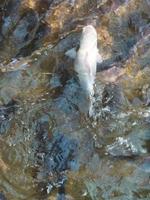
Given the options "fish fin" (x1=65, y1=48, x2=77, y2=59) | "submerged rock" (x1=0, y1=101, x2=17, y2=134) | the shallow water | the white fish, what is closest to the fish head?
the white fish

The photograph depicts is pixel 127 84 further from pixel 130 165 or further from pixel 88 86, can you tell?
pixel 130 165

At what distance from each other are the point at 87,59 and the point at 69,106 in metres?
0.83

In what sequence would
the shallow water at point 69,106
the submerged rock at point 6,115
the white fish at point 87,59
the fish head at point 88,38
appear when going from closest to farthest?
the shallow water at point 69,106 < the submerged rock at point 6,115 < the white fish at point 87,59 < the fish head at point 88,38

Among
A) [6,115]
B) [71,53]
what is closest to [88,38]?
[71,53]

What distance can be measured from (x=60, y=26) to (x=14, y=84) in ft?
5.12

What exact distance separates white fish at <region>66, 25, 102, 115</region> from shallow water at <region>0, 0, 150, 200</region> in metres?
0.13

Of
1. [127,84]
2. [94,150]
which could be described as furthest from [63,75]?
[94,150]

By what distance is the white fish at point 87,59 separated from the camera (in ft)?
23.4

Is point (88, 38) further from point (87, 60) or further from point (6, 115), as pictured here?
point (6, 115)

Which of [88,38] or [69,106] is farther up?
[88,38]

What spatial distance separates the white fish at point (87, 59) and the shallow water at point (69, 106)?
126 millimetres

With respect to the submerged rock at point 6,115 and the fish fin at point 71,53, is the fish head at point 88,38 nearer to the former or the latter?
the fish fin at point 71,53

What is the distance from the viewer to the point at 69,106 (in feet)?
22.6

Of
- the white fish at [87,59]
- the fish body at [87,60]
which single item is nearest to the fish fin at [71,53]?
the white fish at [87,59]
